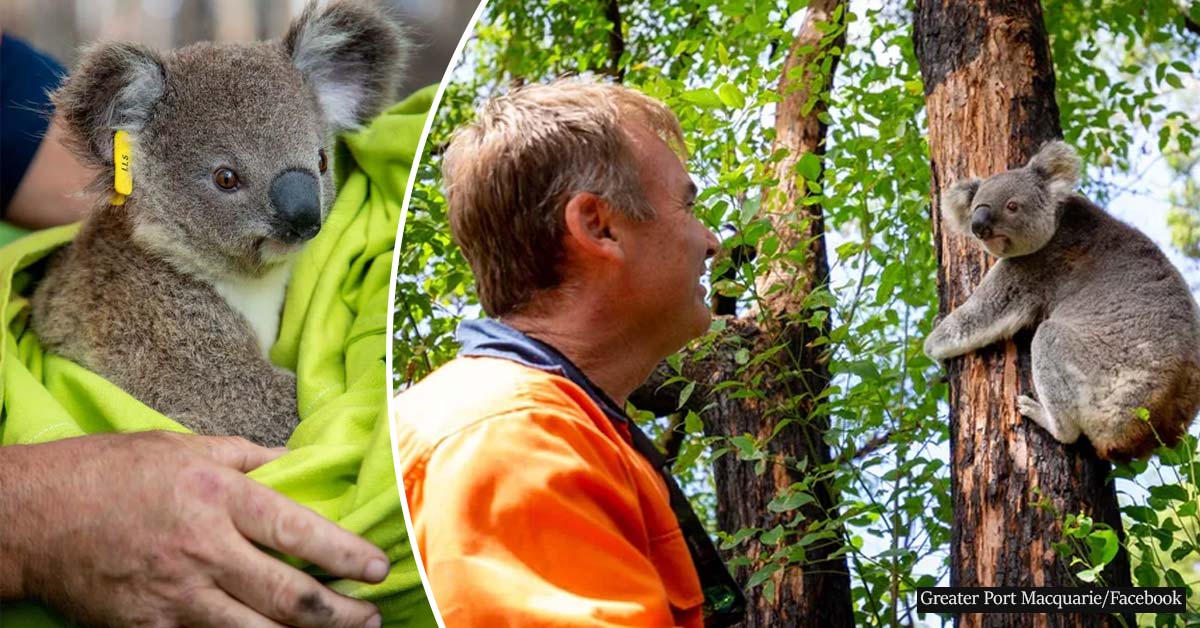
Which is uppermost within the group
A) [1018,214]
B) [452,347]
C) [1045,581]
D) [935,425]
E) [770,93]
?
[770,93]

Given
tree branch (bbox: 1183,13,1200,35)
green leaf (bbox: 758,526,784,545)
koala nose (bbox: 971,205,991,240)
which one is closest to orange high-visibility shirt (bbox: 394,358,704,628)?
green leaf (bbox: 758,526,784,545)

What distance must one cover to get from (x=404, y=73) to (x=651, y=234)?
10.5 inches

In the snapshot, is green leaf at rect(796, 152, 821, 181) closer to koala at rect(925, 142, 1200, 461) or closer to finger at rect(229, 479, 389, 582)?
koala at rect(925, 142, 1200, 461)

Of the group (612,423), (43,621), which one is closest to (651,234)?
(612,423)

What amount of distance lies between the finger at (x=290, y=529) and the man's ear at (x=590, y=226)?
0.32m

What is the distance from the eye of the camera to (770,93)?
3.47 ft

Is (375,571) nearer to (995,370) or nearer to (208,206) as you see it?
(208,206)

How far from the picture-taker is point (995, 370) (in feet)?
3.34

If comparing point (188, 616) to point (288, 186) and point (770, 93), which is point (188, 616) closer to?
point (288, 186)

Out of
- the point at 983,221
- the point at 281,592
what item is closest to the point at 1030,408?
the point at 983,221

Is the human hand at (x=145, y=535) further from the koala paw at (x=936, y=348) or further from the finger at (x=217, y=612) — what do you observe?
the koala paw at (x=936, y=348)

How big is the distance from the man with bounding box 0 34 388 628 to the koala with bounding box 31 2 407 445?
0.06 metres

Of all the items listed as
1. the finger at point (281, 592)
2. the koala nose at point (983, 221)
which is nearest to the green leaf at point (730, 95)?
the koala nose at point (983, 221)

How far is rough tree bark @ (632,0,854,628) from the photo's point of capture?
1060 mm
